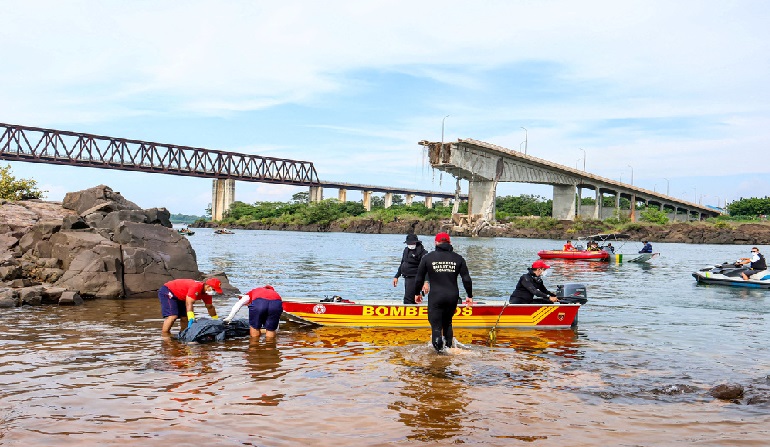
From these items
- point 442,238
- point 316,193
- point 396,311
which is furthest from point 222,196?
point 442,238

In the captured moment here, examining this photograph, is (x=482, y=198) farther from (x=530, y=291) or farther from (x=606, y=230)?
(x=530, y=291)

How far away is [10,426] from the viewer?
22.9ft

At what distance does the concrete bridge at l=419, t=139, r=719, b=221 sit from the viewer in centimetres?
10025

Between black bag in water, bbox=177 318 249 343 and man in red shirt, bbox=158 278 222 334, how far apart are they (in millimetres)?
172

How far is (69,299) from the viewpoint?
17.1 meters

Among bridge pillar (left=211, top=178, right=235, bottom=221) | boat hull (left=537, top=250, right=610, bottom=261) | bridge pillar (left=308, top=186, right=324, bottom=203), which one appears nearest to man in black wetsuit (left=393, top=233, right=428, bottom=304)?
boat hull (left=537, top=250, right=610, bottom=261)

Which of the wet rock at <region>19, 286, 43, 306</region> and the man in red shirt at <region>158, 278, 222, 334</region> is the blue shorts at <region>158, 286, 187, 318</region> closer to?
the man in red shirt at <region>158, 278, 222, 334</region>

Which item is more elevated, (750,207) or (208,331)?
(750,207)

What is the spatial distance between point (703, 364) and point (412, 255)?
5.91 meters

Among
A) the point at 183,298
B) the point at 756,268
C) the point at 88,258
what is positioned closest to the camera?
the point at 183,298

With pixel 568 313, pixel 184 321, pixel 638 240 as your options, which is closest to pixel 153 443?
pixel 184 321

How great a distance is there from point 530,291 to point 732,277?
17.6 meters

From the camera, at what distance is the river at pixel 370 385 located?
7105 millimetres

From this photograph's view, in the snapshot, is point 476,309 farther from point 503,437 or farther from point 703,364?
point 503,437
